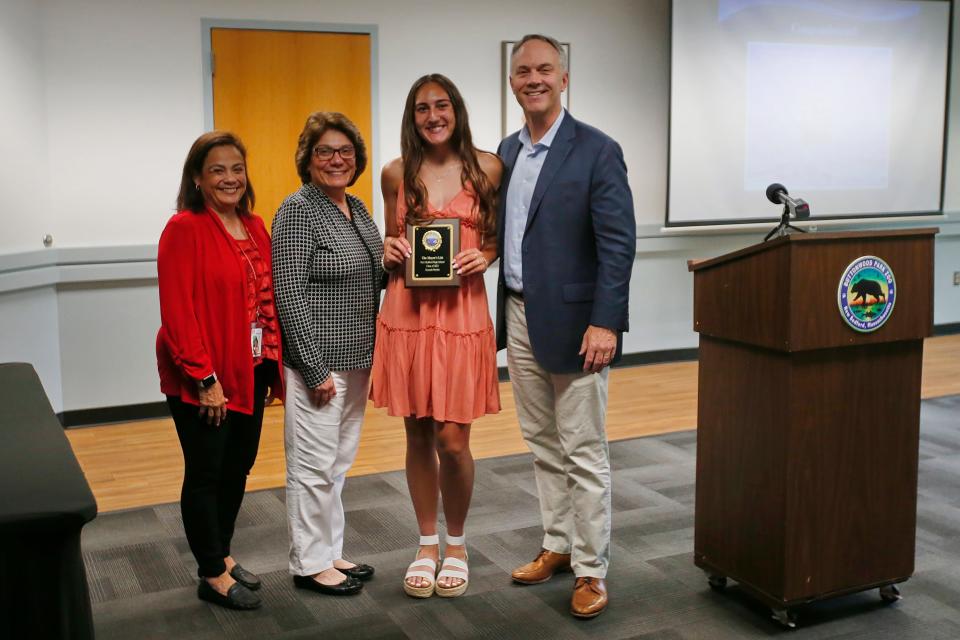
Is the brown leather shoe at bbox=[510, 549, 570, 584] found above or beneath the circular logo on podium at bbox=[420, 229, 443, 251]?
beneath

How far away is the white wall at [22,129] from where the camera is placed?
457 centimetres

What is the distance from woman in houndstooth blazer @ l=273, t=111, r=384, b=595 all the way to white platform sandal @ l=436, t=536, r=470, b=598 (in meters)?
0.26

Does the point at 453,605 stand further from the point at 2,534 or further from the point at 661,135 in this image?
the point at 661,135

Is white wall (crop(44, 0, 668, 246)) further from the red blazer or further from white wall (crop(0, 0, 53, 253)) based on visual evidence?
the red blazer

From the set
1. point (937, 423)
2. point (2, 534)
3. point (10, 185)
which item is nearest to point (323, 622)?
point (2, 534)

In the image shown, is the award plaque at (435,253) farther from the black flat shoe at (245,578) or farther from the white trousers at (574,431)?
the black flat shoe at (245,578)

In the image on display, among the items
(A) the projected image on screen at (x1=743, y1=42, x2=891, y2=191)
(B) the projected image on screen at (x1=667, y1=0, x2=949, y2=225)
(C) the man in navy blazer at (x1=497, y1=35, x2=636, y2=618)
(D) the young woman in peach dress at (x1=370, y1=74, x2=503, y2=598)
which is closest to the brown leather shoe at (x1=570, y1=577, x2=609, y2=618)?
(C) the man in navy blazer at (x1=497, y1=35, x2=636, y2=618)

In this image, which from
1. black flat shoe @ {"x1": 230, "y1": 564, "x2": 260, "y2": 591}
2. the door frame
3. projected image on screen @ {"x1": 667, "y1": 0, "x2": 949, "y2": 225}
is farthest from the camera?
projected image on screen @ {"x1": 667, "y1": 0, "x2": 949, "y2": 225}

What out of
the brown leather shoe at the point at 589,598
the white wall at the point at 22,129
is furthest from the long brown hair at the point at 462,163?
the white wall at the point at 22,129

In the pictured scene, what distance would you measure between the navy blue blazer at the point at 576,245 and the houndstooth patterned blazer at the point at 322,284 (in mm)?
477

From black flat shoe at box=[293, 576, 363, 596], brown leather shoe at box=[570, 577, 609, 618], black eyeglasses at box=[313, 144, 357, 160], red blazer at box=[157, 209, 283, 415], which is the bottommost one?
black flat shoe at box=[293, 576, 363, 596]

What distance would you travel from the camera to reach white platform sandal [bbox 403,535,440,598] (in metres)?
2.90

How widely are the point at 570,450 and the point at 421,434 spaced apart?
1.46 feet

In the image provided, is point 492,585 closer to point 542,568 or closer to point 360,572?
point 542,568
